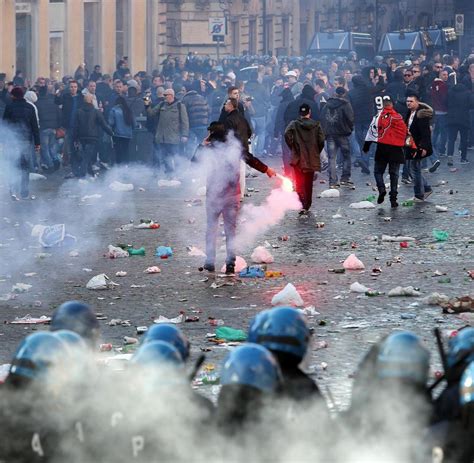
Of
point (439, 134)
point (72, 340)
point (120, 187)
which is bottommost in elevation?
point (120, 187)

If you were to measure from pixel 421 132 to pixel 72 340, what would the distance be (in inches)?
622

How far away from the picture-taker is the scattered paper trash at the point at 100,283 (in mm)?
14336

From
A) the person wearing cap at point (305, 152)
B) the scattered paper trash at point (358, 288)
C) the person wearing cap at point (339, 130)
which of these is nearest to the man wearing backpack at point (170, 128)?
the person wearing cap at point (339, 130)

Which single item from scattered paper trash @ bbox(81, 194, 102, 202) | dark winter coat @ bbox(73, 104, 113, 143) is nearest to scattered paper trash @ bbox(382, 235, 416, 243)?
scattered paper trash @ bbox(81, 194, 102, 202)

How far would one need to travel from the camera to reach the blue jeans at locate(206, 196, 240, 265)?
597 inches

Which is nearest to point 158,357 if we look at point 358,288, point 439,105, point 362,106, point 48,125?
point 358,288

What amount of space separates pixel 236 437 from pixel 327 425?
460 mm

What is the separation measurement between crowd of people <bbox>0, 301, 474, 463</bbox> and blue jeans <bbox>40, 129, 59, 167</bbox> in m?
21.7

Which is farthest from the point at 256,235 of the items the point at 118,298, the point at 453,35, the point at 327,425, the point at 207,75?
the point at 453,35

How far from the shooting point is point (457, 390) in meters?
6.15

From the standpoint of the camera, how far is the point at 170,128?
2716cm

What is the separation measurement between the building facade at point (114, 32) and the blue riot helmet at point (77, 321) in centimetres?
3076

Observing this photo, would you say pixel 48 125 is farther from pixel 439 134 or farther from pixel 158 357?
pixel 158 357

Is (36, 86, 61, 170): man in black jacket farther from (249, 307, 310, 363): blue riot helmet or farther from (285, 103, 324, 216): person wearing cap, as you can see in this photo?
(249, 307, 310, 363): blue riot helmet
